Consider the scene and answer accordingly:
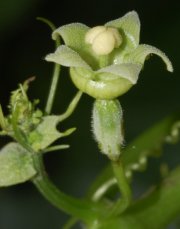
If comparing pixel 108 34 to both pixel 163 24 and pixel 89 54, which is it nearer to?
pixel 89 54

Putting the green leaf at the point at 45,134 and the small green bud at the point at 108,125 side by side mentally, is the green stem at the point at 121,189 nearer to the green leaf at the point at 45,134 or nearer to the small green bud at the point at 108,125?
the small green bud at the point at 108,125

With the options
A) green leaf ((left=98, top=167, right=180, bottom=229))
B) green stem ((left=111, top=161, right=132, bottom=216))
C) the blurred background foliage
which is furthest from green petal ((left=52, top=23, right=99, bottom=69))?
the blurred background foliage

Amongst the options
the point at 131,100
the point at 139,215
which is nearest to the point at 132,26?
the point at 139,215

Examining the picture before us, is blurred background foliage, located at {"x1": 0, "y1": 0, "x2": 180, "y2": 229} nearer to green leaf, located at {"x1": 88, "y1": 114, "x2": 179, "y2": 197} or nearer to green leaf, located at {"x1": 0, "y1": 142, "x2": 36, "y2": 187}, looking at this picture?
green leaf, located at {"x1": 88, "y1": 114, "x2": 179, "y2": 197}

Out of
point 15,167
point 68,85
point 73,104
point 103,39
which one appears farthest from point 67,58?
point 68,85

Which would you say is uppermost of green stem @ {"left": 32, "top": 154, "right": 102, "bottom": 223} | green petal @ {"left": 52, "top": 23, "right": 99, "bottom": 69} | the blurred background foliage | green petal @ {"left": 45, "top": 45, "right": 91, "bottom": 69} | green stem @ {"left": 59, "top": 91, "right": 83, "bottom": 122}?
green petal @ {"left": 45, "top": 45, "right": 91, "bottom": 69}

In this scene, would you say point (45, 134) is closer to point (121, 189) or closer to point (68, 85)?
point (121, 189)
